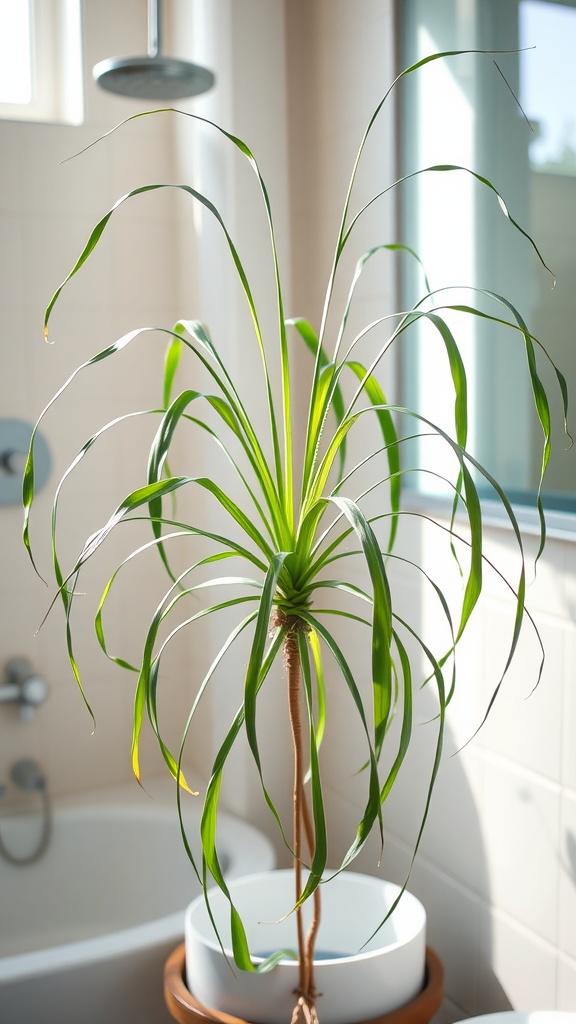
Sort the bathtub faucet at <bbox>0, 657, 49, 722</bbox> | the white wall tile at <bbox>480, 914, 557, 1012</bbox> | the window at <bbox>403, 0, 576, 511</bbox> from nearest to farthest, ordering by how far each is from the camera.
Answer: the window at <bbox>403, 0, 576, 511</bbox>
the white wall tile at <bbox>480, 914, 557, 1012</bbox>
the bathtub faucet at <bbox>0, 657, 49, 722</bbox>

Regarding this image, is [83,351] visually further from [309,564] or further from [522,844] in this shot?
[522,844]

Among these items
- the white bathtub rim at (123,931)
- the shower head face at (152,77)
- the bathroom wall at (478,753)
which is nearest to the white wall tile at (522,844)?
the bathroom wall at (478,753)

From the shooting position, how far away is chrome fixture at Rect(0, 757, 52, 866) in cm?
231

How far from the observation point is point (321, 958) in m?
1.59

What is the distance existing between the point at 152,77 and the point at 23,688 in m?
1.32

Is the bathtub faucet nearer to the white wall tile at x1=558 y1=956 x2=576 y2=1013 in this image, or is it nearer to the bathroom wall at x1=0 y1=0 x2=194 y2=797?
the bathroom wall at x1=0 y1=0 x2=194 y2=797

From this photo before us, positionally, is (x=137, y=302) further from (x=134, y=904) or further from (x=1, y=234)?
(x=134, y=904)

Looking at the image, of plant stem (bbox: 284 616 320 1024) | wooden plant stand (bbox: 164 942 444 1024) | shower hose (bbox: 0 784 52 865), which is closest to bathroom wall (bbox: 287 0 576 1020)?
wooden plant stand (bbox: 164 942 444 1024)

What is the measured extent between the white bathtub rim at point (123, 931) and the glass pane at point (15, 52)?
1.69 meters

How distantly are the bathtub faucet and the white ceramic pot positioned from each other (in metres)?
0.82

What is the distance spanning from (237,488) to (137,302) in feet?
1.96

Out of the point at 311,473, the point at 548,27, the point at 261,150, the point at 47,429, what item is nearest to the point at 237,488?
the point at 47,429

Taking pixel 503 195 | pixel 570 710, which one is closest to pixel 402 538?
pixel 570 710

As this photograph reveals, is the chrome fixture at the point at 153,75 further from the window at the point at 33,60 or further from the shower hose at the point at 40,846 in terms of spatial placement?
the shower hose at the point at 40,846
